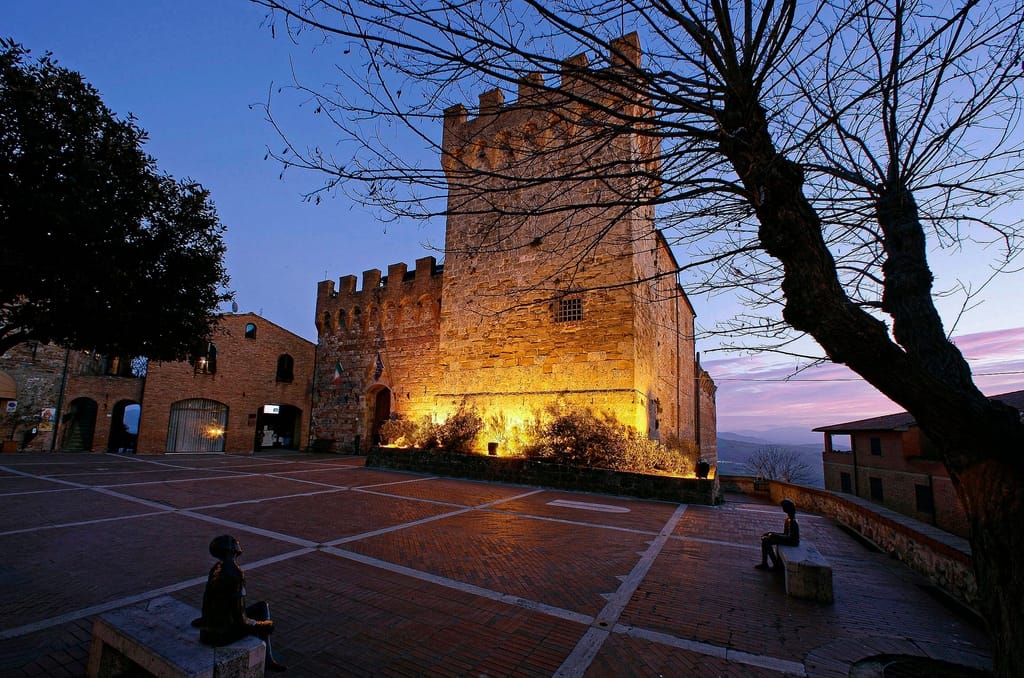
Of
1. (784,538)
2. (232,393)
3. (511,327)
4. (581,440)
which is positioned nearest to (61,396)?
(232,393)

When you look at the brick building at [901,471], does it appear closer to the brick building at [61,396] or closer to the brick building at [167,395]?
the brick building at [167,395]

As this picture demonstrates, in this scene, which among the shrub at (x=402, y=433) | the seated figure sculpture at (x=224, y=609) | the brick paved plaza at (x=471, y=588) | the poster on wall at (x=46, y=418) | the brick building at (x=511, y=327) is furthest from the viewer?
the poster on wall at (x=46, y=418)

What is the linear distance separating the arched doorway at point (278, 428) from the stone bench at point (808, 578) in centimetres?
2390

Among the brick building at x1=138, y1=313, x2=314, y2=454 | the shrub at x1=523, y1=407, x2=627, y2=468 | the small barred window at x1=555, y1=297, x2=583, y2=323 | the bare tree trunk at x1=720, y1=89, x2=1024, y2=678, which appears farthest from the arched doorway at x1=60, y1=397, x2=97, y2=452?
the bare tree trunk at x1=720, y1=89, x2=1024, y2=678

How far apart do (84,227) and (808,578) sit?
33.7 feet

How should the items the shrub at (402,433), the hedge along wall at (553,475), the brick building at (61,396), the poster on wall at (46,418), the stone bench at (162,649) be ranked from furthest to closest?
the poster on wall at (46,418) < the brick building at (61,396) < the shrub at (402,433) < the hedge along wall at (553,475) < the stone bench at (162,649)

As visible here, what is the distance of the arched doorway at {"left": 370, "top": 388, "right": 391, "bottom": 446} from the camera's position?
21.2 m

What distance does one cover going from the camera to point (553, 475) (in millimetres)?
11688

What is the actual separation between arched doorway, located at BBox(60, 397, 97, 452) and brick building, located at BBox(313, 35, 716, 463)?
946cm

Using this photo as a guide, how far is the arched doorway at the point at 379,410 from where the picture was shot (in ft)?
69.4

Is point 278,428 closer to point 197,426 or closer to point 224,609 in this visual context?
point 197,426

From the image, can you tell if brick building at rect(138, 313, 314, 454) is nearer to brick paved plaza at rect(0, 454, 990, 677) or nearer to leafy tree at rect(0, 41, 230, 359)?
brick paved plaza at rect(0, 454, 990, 677)

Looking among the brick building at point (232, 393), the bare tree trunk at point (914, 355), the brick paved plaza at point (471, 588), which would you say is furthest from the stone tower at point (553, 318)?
the brick building at point (232, 393)

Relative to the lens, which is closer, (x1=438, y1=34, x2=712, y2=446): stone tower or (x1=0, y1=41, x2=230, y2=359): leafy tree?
(x1=0, y1=41, x2=230, y2=359): leafy tree
